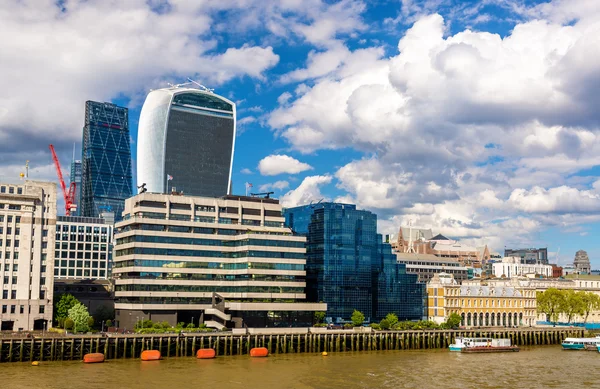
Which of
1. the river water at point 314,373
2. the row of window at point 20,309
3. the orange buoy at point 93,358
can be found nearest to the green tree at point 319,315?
the river water at point 314,373

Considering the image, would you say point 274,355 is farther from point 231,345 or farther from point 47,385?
point 47,385

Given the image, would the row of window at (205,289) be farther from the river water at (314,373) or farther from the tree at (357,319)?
the river water at (314,373)

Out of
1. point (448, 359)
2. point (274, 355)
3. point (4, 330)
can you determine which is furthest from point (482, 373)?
point (4, 330)

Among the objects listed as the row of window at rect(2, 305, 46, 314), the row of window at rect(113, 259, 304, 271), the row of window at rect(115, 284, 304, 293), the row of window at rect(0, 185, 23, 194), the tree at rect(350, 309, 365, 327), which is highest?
the row of window at rect(0, 185, 23, 194)

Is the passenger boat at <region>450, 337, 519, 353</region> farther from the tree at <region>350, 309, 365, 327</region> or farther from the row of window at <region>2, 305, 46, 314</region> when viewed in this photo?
the row of window at <region>2, 305, 46, 314</region>

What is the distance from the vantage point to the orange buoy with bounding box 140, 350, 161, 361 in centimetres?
13050

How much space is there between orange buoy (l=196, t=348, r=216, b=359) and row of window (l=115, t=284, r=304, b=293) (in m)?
38.0

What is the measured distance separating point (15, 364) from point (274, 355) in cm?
5113

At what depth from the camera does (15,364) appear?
122 meters

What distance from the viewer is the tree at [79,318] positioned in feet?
519

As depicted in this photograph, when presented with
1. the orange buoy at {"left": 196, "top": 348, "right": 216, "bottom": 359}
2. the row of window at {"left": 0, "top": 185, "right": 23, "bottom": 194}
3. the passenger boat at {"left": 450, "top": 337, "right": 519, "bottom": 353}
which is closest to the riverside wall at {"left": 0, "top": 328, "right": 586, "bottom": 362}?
the orange buoy at {"left": 196, "top": 348, "right": 216, "bottom": 359}

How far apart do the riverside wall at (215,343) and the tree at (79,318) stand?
2549cm

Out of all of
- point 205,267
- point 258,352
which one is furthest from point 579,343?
point 205,267

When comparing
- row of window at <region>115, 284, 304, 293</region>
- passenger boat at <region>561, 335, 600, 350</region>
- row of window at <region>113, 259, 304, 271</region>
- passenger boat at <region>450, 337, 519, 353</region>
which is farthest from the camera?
passenger boat at <region>561, 335, 600, 350</region>
